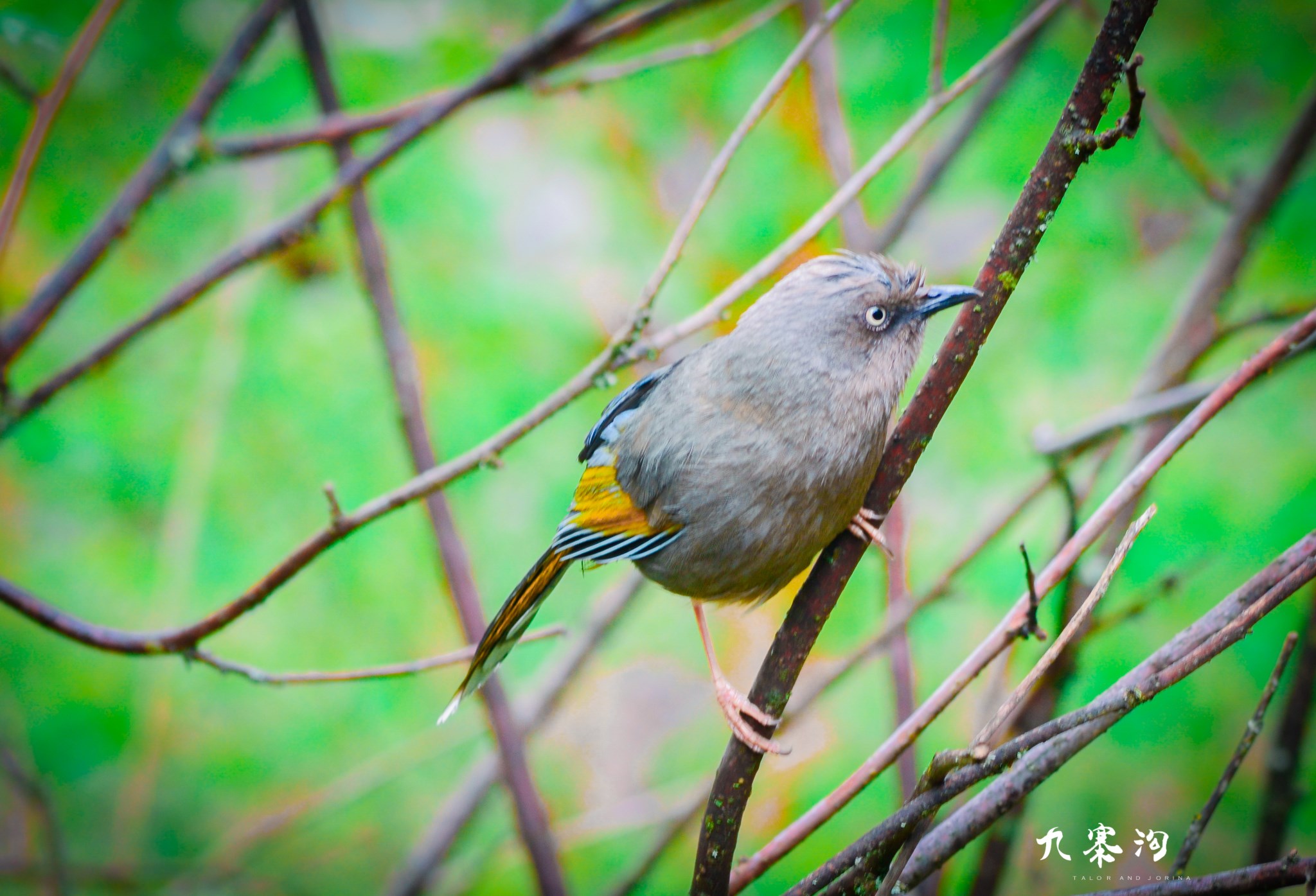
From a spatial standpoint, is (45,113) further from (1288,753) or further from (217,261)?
(1288,753)

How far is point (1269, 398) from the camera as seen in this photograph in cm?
232

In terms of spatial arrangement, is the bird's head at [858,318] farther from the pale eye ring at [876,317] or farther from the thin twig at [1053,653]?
the thin twig at [1053,653]

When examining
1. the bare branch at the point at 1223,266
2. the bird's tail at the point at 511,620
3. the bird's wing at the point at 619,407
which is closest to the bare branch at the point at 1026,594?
the bird's tail at the point at 511,620

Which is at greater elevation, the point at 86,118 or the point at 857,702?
the point at 86,118

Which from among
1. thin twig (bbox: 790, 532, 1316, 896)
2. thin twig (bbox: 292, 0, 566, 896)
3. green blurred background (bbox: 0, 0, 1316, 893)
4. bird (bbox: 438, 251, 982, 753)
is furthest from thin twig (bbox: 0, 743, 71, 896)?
thin twig (bbox: 790, 532, 1316, 896)

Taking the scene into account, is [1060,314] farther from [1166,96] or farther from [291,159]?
[291,159]

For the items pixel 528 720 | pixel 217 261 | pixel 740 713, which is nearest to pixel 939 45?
pixel 740 713

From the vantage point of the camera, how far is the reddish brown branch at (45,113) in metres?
1.89

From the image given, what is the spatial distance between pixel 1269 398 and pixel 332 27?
2944 millimetres

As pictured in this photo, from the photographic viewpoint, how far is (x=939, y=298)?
4.84 ft

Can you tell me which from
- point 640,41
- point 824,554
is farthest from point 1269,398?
point 640,41

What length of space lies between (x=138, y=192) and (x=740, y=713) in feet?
5.40

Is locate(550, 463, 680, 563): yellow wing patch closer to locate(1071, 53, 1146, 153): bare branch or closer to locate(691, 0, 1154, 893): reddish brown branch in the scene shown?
locate(691, 0, 1154, 893): reddish brown branch

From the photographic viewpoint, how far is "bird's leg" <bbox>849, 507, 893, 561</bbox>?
138 centimetres
